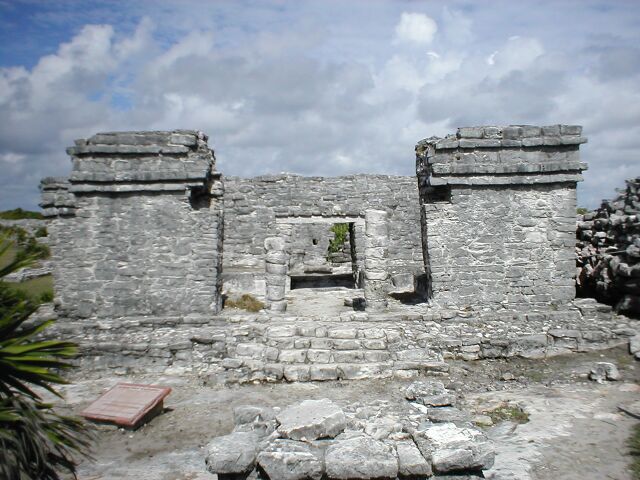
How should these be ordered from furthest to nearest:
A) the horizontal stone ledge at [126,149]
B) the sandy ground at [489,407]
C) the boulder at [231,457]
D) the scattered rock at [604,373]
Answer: the horizontal stone ledge at [126,149]
the scattered rock at [604,373]
the sandy ground at [489,407]
the boulder at [231,457]

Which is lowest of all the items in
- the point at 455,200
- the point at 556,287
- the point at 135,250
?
the point at 556,287

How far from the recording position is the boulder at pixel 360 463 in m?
3.66

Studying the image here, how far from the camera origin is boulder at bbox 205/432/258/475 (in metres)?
3.79

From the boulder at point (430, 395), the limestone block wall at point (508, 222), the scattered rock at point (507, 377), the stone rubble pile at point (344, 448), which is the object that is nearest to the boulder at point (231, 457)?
the stone rubble pile at point (344, 448)

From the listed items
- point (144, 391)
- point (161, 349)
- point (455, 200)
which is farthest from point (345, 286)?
point (144, 391)

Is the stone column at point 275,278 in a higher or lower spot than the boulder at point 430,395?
higher

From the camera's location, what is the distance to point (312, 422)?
409 centimetres

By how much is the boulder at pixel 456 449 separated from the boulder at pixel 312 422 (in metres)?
0.73

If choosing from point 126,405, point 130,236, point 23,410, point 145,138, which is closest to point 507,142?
point 145,138

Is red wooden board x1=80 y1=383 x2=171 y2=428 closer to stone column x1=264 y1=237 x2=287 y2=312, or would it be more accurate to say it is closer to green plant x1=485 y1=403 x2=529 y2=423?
stone column x1=264 y1=237 x2=287 y2=312

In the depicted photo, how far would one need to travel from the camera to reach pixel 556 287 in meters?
8.03

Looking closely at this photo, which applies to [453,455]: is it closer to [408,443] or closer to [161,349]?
[408,443]

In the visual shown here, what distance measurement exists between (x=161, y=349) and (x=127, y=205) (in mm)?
2593

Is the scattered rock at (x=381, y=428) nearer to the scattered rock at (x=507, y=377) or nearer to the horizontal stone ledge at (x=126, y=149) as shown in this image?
the scattered rock at (x=507, y=377)
